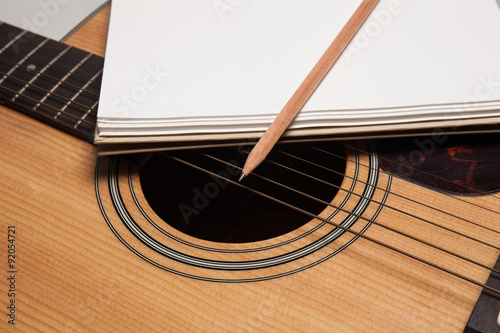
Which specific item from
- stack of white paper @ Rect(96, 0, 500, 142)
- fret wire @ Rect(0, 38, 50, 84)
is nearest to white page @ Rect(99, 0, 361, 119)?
stack of white paper @ Rect(96, 0, 500, 142)

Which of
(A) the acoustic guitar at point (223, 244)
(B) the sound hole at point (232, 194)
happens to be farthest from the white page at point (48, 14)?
(B) the sound hole at point (232, 194)

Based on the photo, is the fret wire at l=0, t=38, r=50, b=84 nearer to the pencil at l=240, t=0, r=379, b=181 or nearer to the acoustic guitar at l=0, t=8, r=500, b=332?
the acoustic guitar at l=0, t=8, r=500, b=332

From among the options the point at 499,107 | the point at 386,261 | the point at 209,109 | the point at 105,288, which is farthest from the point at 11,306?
the point at 499,107

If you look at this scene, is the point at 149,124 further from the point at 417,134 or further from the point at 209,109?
the point at 417,134

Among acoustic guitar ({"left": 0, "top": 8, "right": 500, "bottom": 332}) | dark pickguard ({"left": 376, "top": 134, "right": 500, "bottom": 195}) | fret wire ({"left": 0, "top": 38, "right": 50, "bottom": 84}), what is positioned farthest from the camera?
fret wire ({"left": 0, "top": 38, "right": 50, "bottom": 84})

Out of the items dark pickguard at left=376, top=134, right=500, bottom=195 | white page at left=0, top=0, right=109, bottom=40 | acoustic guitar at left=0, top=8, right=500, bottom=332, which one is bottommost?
acoustic guitar at left=0, top=8, right=500, bottom=332

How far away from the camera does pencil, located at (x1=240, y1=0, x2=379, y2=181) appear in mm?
567

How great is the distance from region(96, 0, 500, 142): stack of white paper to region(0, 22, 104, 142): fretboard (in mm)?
80

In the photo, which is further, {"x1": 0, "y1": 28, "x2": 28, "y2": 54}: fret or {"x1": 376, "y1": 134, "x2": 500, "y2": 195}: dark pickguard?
{"x1": 0, "y1": 28, "x2": 28, "y2": 54}: fret

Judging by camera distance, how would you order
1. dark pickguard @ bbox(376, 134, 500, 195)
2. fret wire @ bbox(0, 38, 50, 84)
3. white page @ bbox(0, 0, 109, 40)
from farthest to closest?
1. white page @ bbox(0, 0, 109, 40)
2. fret wire @ bbox(0, 38, 50, 84)
3. dark pickguard @ bbox(376, 134, 500, 195)

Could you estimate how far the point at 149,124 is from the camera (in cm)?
61

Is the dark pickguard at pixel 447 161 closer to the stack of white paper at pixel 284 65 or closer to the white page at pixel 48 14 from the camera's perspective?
the stack of white paper at pixel 284 65

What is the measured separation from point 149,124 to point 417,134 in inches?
14.4

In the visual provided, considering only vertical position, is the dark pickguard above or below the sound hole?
above
